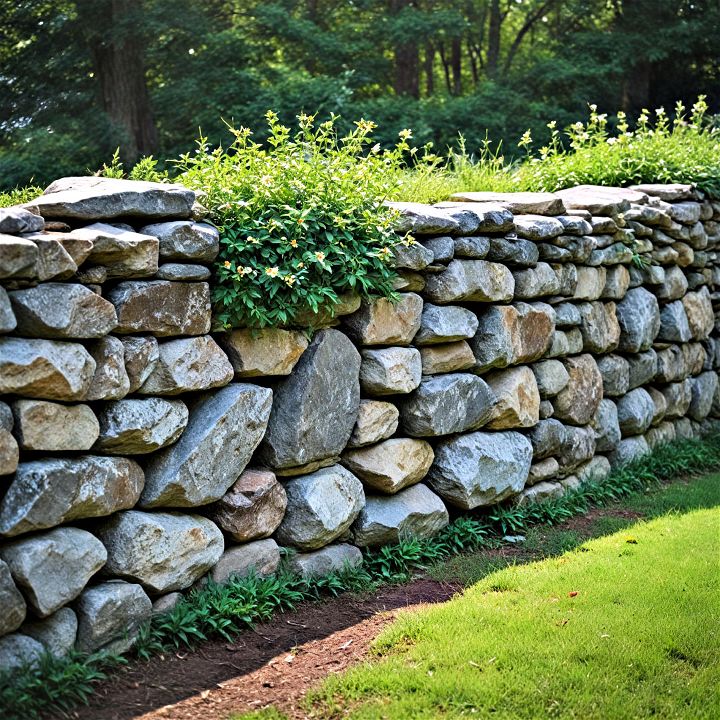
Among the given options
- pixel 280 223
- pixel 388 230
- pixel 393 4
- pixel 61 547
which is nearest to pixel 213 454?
pixel 61 547

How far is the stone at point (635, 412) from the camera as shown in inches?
258

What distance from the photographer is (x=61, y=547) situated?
318cm

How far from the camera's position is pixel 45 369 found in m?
3.11

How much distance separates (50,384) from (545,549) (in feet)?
9.78

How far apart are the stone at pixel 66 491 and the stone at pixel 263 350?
2.26 ft

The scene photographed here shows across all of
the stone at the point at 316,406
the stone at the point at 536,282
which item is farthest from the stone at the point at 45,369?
the stone at the point at 536,282

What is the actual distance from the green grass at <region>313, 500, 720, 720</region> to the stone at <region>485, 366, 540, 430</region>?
91 cm

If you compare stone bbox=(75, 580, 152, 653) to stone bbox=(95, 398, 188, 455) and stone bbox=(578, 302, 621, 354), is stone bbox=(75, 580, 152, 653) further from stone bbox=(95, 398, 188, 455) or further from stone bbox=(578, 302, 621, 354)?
stone bbox=(578, 302, 621, 354)

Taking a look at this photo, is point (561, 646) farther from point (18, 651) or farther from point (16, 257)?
point (16, 257)

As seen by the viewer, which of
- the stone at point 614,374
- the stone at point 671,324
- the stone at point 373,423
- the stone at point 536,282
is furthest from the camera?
the stone at point 671,324

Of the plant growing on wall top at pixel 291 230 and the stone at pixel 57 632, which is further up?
the plant growing on wall top at pixel 291 230

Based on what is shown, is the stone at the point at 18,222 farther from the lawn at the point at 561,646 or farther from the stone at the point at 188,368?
the lawn at the point at 561,646

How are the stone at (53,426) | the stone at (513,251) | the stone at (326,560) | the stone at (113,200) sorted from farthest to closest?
the stone at (513,251), the stone at (326,560), the stone at (113,200), the stone at (53,426)

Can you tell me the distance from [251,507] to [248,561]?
264 mm
